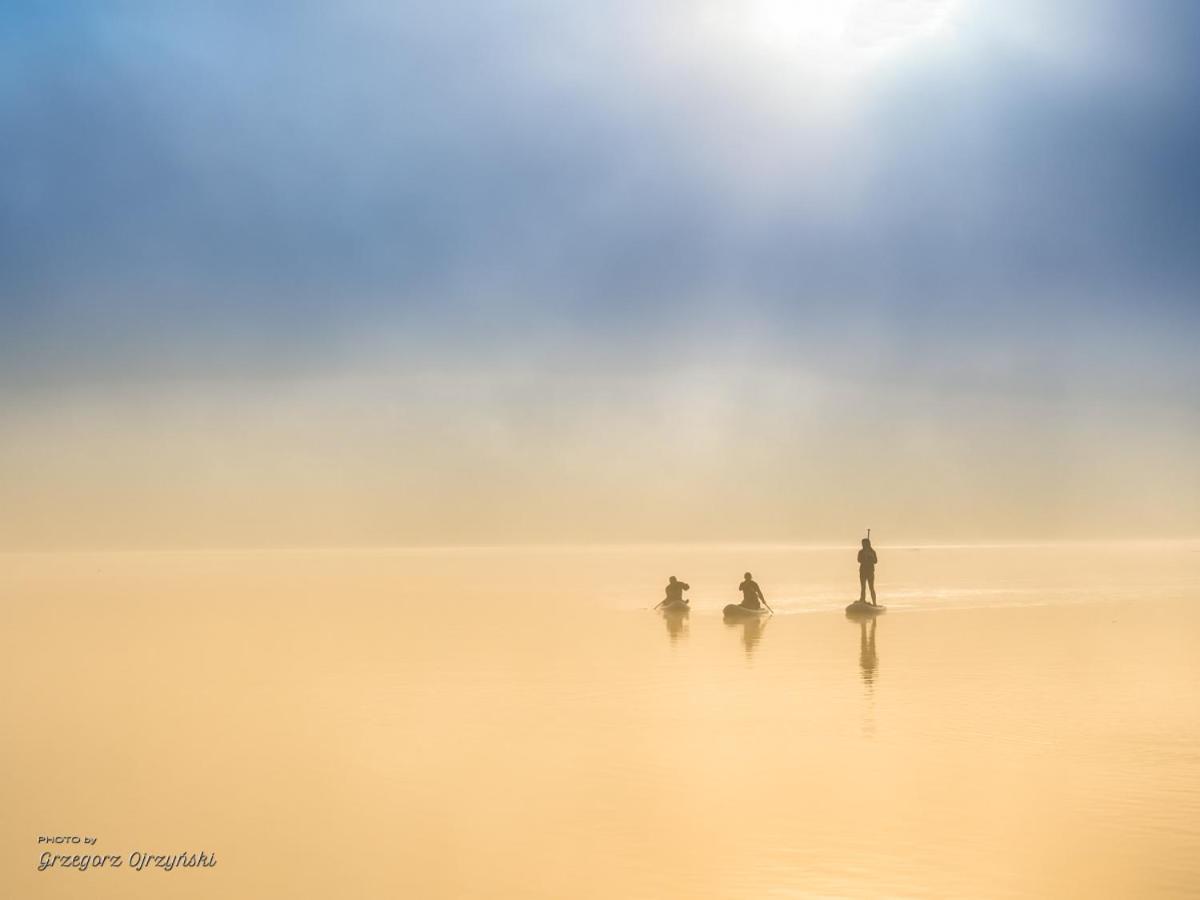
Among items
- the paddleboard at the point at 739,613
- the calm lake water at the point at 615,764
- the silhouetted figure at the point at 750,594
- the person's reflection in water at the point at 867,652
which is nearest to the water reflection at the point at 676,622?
the calm lake water at the point at 615,764

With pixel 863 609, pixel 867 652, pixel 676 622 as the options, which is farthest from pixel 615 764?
pixel 863 609

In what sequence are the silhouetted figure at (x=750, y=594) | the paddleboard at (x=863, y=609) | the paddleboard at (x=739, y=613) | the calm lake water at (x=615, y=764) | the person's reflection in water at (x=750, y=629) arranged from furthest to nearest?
the silhouetted figure at (x=750, y=594) < the paddleboard at (x=863, y=609) < the paddleboard at (x=739, y=613) < the person's reflection in water at (x=750, y=629) < the calm lake water at (x=615, y=764)

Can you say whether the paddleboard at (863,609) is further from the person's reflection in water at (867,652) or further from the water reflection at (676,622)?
the water reflection at (676,622)

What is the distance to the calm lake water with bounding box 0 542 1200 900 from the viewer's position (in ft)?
39.3

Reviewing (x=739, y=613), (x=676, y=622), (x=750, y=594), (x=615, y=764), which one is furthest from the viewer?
(x=750, y=594)

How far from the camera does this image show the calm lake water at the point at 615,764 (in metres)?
12.0

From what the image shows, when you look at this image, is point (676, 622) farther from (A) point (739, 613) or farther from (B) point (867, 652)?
(B) point (867, 652)

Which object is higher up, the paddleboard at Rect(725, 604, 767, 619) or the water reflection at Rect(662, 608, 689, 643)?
the paddleboard at Rect(725, 604, 767, 619)

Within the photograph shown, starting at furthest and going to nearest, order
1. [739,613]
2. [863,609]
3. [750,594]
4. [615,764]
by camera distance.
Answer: [750,594]
[863,609]
[739,613]
[615,764]

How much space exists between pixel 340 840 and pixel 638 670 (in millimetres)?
15079

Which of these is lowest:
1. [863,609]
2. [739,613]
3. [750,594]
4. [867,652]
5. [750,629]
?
[867,652]

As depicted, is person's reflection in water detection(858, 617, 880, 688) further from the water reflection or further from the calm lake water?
the water reflection

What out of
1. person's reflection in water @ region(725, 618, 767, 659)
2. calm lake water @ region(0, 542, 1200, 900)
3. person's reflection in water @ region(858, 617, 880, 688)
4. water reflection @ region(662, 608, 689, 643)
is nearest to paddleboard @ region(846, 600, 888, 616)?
person's reflection in water @ region(858, 617, 880, 688)

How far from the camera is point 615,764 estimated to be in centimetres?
1692
